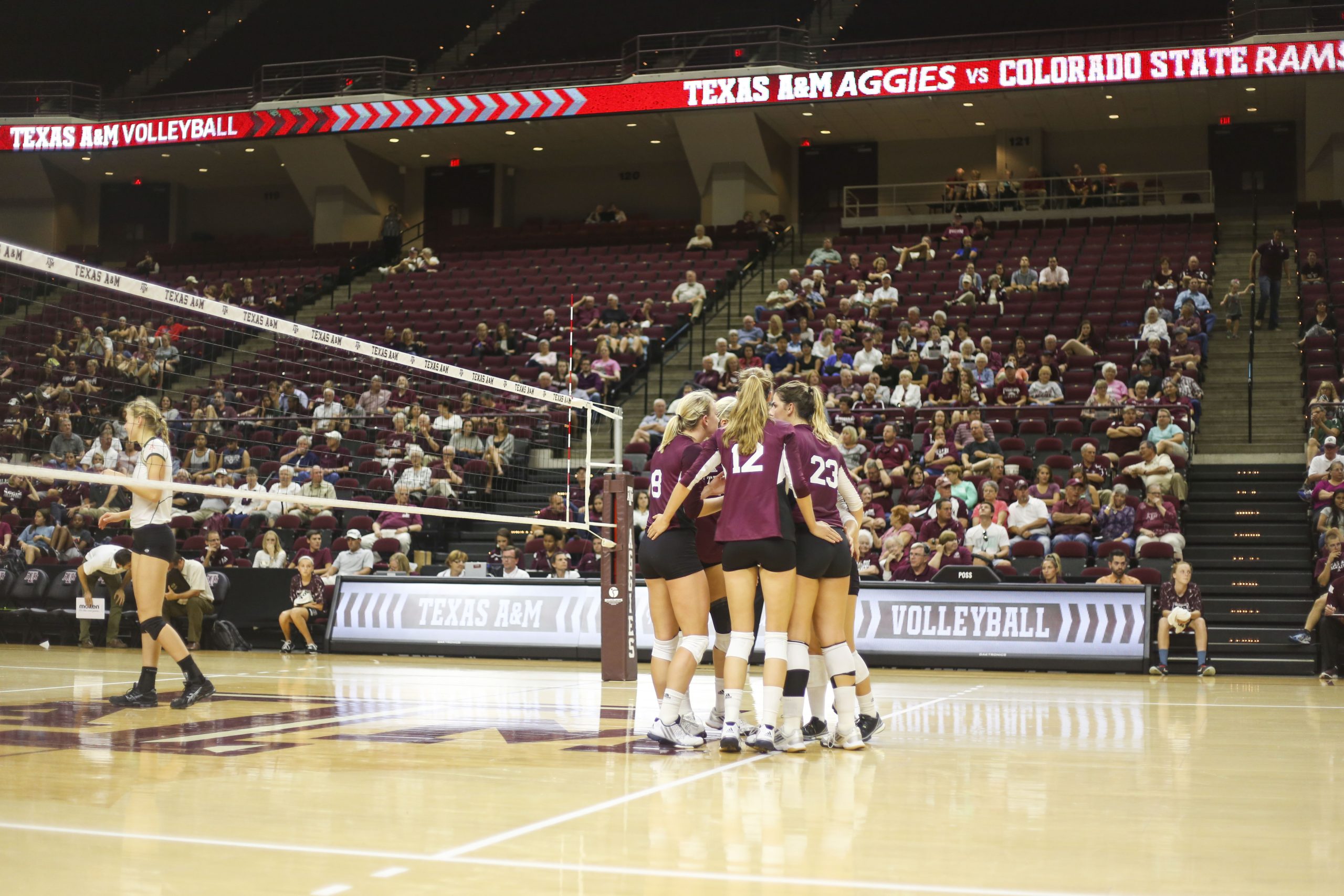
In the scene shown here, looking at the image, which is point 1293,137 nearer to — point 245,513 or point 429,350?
point 429,350

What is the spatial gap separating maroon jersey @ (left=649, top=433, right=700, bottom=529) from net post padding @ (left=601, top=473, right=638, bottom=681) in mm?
3873

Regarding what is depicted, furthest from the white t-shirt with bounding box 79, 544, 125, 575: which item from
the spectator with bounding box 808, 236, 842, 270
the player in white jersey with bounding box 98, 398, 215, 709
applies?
the spectator with bounding box 808, 236, 842, 270

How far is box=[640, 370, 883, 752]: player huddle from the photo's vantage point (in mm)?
6465

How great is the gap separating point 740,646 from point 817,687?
897 millimetres

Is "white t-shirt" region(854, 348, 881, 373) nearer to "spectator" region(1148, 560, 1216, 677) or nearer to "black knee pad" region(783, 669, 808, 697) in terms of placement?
"spectator" region(1148, 560, 1216, 677)

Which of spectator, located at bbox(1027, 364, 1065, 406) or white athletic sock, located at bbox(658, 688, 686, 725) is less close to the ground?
spectator, located at bbox(1027, 364, 1065, 406)


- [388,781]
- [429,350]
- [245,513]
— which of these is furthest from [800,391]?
[429,350]

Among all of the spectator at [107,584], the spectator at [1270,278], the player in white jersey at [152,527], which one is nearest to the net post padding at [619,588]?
the player in white jersey at [152,527]

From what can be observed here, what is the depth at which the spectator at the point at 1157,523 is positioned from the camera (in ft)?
44.5

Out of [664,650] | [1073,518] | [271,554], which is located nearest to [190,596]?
[271,554]

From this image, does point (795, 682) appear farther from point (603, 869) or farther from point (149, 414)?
point (149, 414)

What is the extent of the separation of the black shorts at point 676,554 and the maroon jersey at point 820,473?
0.56m

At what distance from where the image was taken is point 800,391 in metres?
6.81

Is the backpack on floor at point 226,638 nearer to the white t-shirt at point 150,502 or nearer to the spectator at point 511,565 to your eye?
the spectator at point 511,565
